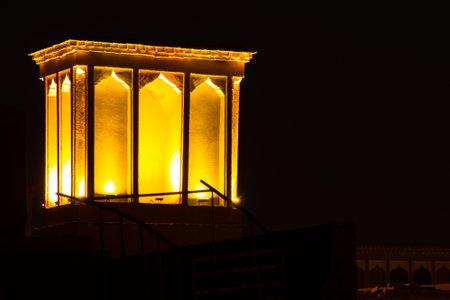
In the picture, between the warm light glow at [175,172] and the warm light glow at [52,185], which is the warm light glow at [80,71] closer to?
the warm light glow at [52,185]

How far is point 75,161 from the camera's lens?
2597 centimetres

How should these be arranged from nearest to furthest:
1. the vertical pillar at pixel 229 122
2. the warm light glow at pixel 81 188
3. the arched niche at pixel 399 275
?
1. the warm light glow at pixel 81 188
2. the vertical pillar at pixel 229 122
3. the arched niche at pixel 399 275

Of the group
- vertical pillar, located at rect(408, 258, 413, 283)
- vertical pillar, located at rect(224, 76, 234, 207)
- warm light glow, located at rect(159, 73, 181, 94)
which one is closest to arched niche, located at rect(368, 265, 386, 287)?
vertical pillar, located at rect(408, 258, 413, 283)

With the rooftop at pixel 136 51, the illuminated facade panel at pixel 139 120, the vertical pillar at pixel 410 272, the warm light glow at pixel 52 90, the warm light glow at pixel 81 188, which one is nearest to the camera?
the warm light glow at pixel 81 188

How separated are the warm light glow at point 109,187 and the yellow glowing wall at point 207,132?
1485 mm

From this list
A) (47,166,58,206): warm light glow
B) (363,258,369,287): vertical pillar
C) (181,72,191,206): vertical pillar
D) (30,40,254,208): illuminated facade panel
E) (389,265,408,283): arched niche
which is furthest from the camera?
(389,265,408,283): arched niche

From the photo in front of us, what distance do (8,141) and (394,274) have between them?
1528 cm

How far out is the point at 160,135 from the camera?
2714 centimetres

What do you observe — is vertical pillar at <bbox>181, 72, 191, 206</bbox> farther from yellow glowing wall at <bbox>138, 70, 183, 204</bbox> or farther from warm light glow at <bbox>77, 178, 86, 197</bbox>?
warm light glow at <bbox>77, 178, 86, 197</bbox>

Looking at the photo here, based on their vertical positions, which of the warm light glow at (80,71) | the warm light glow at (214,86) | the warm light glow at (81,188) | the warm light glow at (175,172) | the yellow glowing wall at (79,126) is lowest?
the warm light glow at (81,188)

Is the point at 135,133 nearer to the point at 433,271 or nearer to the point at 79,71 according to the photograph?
the point at 79,71

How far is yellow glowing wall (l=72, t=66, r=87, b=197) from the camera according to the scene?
25938 mm

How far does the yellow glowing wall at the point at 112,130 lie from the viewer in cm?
2614

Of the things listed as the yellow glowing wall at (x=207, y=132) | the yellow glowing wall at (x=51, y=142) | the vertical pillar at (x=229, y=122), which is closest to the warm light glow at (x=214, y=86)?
the yellow glowing wall at (x=207, y=132)
